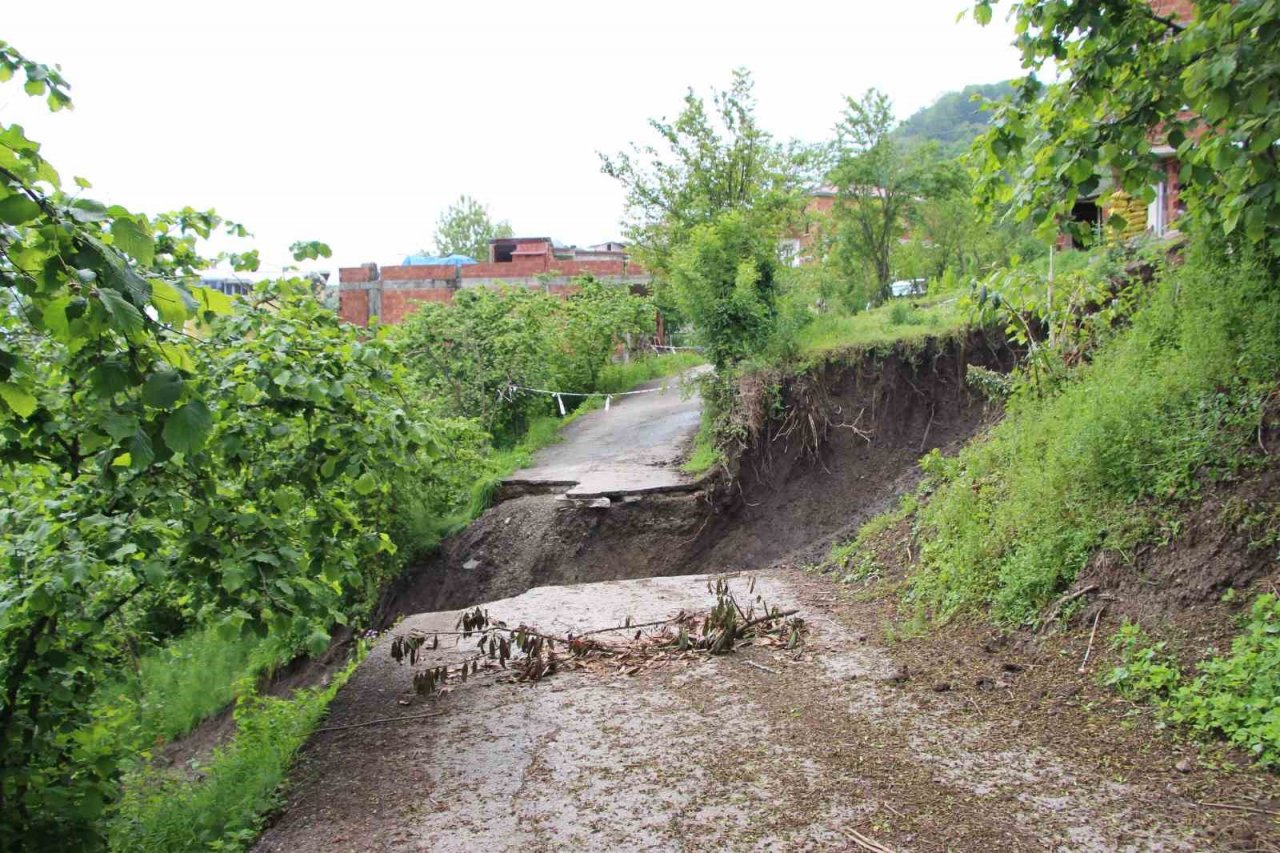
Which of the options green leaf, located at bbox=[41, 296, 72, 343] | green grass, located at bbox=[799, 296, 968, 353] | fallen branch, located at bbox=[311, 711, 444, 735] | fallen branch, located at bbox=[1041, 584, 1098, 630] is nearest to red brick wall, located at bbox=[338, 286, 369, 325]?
green grass, located at bbox=[799, 296, 968, 353]

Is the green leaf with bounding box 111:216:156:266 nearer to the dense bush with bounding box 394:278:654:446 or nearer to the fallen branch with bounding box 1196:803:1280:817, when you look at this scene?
the fallen branch with bounding box 1196:803:1280:817

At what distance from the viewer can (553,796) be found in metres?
4.46

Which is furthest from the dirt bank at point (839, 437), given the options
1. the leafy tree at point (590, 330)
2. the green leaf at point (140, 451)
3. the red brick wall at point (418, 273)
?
the red brick wall at point (418, 273)

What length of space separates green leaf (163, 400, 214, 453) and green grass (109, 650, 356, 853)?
9.65 feet

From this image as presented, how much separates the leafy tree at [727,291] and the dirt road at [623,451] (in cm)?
95

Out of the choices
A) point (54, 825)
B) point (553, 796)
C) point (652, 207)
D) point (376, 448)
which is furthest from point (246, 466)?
point (652, 207)

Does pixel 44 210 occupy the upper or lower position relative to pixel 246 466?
upper

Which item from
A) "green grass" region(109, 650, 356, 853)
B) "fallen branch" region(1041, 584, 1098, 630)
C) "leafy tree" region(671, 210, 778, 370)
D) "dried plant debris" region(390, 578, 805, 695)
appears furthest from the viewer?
"leafy tree" region(671, 210, 778, 370)

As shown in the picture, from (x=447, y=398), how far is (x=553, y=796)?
11.3 metres

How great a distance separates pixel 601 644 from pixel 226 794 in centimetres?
256

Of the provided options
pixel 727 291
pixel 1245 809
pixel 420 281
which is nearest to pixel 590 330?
pixel 420 281

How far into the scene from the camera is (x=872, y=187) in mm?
18438

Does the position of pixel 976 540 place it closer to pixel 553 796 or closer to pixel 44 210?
pixel 553 796

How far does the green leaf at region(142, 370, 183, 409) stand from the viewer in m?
2.34
